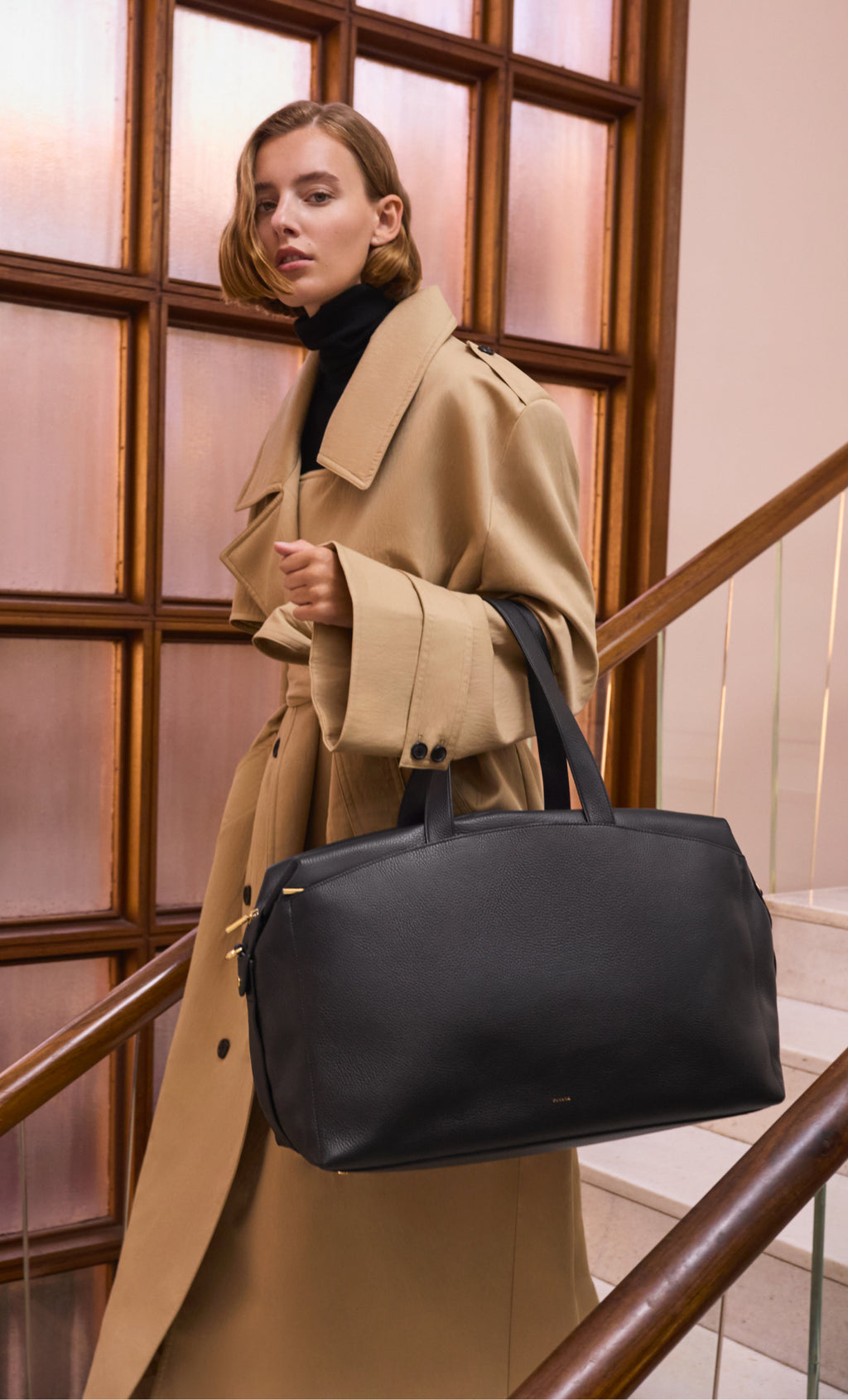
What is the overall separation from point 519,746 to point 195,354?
5.40ft

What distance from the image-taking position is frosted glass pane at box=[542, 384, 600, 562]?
122 inches

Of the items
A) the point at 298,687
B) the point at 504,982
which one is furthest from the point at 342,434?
the point at 504,982

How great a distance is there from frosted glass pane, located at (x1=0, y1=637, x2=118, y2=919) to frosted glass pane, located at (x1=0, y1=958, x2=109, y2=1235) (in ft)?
0.47

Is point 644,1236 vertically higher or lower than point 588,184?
lower

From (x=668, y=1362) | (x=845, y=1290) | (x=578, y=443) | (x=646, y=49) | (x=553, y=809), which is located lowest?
(x=668, y=1362)

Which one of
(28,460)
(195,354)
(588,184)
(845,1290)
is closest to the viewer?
(845,1290)

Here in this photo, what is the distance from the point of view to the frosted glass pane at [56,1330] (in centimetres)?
244

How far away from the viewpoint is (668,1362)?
188 cm

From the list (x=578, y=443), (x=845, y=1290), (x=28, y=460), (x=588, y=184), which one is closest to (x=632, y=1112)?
(x=845, y=1290)

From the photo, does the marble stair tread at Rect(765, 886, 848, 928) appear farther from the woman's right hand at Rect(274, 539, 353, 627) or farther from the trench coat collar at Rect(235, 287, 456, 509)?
the woman's right hand at Rect(274, 539, 353, 627)

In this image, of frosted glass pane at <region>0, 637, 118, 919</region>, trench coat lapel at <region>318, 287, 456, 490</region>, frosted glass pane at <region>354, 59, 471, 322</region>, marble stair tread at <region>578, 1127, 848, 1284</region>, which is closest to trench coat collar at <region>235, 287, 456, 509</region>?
trench coat lapel at <region>318, 287, 456, 490</region>

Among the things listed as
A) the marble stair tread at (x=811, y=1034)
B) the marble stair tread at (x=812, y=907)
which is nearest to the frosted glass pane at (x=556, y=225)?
the marble stair tread at (x=812, y=907)

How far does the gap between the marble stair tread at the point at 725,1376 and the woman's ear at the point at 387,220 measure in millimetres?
1540

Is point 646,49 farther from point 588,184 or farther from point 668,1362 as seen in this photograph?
point 668,1362
